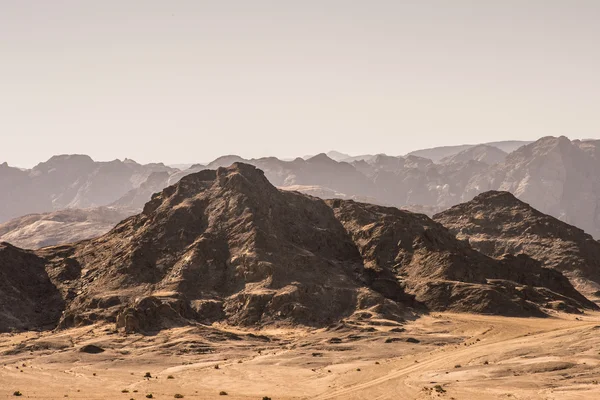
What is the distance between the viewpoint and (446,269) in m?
140

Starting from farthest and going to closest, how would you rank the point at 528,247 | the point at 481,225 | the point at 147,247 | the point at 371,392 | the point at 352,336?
the point at 481,225
the point at 528,247
the point at 147,247
the point at 352,336
the point at 371,392

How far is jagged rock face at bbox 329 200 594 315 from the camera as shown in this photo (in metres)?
130

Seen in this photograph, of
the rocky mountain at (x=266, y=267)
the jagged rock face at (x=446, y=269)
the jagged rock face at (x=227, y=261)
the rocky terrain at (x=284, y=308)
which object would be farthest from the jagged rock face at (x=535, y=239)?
the jagged rock face at (x=227, y=261)

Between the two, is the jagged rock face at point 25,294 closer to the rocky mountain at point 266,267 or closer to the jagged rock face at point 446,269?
the rocky mountain at point 266,267

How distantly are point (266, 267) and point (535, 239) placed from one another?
254 ft

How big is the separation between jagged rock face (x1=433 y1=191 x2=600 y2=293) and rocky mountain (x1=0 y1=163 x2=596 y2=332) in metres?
23.2

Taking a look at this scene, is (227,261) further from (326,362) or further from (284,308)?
(326,362)

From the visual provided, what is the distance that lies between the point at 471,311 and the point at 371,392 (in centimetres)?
5359

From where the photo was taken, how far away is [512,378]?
79.1m

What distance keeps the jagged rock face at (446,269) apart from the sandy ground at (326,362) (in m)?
6.20

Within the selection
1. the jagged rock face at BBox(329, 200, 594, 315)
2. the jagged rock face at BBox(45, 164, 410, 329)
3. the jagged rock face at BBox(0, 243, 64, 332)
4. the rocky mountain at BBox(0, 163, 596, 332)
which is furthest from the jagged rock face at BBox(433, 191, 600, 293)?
the jagged rock face at BBox(0, 243, 64, 332)

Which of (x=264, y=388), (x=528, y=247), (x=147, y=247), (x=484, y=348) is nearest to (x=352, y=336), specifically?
(x=484, y=348)

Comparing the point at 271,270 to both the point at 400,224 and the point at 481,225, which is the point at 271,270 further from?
the point at 481,225

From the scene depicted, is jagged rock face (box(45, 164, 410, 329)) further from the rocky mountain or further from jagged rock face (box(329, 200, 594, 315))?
jagged rock face (box(329, 200, 594, 315))
